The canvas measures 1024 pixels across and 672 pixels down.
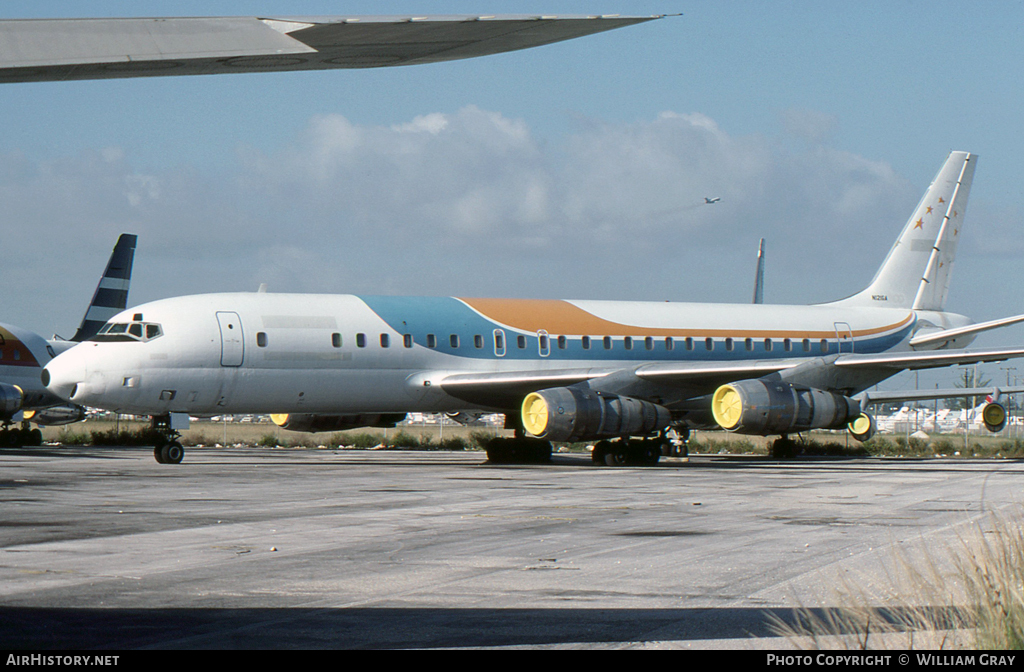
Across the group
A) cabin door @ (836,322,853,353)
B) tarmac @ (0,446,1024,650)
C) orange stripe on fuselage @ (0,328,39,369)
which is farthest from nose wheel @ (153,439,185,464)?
cabin door @ (836,322,853,353)

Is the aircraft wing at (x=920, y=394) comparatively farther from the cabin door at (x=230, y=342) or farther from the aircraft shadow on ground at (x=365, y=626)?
the aircraft shadow on ground at (x=365, y=626)

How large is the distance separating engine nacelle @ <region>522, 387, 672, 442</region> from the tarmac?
4591 millimetres

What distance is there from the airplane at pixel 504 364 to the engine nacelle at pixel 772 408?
0.15ft

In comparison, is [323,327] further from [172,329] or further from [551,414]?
[551,414]

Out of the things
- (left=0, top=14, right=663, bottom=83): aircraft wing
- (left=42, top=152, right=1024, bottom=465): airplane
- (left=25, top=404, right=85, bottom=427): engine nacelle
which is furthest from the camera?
(left=25, top=404, right=85, bottom=427): engine nacelle

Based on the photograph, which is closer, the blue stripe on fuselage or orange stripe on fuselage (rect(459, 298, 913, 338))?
the blue stripe on fuselage

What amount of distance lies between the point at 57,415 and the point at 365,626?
38.8m

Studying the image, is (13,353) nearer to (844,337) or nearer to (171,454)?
(171,454)

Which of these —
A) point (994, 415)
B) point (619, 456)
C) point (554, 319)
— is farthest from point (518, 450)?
point (994, 415)

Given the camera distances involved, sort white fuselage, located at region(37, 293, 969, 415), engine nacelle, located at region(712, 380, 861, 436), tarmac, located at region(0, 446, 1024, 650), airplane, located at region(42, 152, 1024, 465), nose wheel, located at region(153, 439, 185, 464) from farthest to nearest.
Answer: engine nacelle, located at region(712, 380, 861, 436) → nose wheel, located at region(153, 439, 185, 464) → airplane, located at region(42, 152, 1024, 465) → white fuselage, located at region(37, 293, 969, 415) → tarmac, located at region(0, 446, 1024, 650)

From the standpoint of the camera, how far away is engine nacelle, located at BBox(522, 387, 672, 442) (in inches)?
928

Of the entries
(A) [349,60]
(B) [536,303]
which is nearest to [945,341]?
(B) [536,303]

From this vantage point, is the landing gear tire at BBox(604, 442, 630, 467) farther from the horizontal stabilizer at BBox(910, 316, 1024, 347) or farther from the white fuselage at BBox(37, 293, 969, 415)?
the horizontal stabilizer at BBox(910, 316, 1024, 347)
